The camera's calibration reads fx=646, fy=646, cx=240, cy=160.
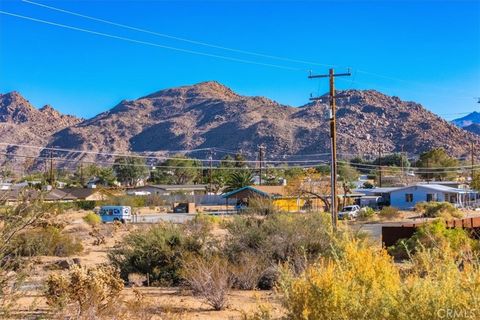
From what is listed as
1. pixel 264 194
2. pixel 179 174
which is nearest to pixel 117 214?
pixel 264 194

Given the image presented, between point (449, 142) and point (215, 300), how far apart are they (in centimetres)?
15745

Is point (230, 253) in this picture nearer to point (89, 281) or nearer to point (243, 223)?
point (243, 223)

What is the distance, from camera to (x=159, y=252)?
20219mm

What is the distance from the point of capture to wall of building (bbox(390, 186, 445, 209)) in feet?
222

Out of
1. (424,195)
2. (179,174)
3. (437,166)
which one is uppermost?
(437,166)

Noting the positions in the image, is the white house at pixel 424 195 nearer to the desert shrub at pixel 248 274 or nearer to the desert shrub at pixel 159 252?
the desert shrub at pixel 159 252

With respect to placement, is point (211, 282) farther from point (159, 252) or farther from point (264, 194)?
point (264, 194)

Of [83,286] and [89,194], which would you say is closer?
[83,286]

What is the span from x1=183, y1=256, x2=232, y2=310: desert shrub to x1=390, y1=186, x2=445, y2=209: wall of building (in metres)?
54.2

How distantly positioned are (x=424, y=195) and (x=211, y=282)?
56.1 metres

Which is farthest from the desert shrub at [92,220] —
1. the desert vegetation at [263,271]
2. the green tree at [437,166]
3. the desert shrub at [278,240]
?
the green tree at [437,166]

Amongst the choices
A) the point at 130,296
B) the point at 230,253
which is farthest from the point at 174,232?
the point at 130,296

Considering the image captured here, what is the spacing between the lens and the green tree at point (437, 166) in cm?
10619

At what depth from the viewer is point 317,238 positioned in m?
19.9
